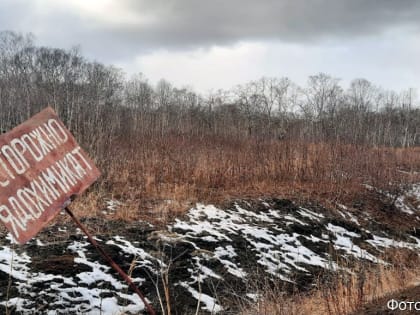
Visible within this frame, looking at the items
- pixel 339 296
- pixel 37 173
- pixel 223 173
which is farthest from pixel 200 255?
pixel 37 173

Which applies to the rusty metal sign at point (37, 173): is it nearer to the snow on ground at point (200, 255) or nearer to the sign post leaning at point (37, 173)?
the sign post leaning at point (37, 173)

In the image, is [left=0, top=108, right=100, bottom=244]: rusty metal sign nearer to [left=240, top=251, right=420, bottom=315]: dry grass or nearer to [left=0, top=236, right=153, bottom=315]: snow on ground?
[left=240, top=251, right=420, bottom=315]: dry grass

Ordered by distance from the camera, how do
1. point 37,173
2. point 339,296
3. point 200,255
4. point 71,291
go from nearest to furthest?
point 37,173 → point 339,296 → point 71,291 → point 200,255

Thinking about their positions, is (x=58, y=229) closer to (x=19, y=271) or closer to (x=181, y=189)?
(x=19, y=271)

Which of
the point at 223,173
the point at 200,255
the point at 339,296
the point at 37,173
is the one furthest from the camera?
the point at 223,173

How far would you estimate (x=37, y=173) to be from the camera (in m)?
2.04

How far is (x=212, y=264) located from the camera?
19.0 ft

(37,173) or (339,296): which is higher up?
(37,173)

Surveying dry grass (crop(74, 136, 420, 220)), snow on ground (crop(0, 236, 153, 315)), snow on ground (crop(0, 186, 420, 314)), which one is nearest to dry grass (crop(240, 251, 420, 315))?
snow on ground (crop(0, 186, 420, 314))

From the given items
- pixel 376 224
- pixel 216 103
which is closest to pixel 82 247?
pixel 376 224

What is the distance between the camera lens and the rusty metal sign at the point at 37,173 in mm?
1909

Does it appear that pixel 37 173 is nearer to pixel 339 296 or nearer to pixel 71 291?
pixel 71 291

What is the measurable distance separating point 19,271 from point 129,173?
169 inches

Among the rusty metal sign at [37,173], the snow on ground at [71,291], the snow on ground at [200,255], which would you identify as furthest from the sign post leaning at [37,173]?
the snow on ground at [71,291]
